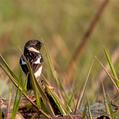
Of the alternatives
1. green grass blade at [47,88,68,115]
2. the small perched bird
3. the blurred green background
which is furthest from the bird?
the blurred green background

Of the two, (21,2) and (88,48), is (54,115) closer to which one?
(88,48)

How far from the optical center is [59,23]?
11.5 m

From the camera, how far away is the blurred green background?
35.8 ft

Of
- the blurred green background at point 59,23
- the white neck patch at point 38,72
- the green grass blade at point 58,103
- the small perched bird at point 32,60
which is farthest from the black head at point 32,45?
the blurred green background at point 59,23

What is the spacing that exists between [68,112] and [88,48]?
7.36 meters

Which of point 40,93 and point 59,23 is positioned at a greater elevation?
point 40,93

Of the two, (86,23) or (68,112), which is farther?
(86,23)

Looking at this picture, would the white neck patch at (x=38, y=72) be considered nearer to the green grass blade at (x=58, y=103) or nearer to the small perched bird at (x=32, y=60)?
the small perched bird at (x=32, y=60)

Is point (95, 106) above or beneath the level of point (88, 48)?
above

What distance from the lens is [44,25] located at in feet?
38.0

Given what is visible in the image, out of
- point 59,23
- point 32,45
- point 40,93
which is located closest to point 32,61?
point 32,45

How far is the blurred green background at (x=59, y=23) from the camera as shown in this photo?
10914 millimetres

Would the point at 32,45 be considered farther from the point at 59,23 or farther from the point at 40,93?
the point at 59,23

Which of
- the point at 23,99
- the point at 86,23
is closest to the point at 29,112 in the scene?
the point at 23,99
